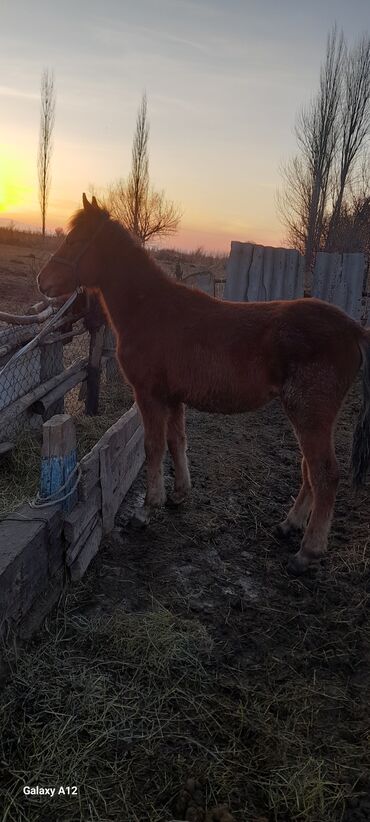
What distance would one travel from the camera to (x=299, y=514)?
13.1 feet

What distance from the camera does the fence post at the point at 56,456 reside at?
2912mm

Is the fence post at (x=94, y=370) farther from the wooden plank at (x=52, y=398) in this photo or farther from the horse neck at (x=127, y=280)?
the horse neck at (x=127, y=280)

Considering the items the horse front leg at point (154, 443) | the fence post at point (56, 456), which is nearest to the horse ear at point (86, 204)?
the horse front leg at point (154, 443)

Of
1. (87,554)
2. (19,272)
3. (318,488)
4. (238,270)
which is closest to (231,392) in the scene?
(318,488)

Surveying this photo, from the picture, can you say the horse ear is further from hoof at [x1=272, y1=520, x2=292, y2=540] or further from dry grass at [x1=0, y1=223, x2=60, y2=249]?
dry grass at [x1=0, y1=223, x2=60, y2=249]

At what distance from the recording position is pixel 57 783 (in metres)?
1.86

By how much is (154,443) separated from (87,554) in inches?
41.9

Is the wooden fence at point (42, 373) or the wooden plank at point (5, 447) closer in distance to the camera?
the wooden plank at point (5, 447)

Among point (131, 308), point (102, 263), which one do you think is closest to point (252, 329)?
point (131, 308)

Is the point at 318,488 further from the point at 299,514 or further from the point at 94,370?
the point at 94,370

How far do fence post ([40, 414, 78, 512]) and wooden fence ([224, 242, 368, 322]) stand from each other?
6.54 meters

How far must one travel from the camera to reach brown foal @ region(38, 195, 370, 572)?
3406 millimetres

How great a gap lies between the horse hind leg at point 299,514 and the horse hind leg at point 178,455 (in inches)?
33.3

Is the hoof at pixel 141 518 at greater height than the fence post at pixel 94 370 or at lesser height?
lesser
